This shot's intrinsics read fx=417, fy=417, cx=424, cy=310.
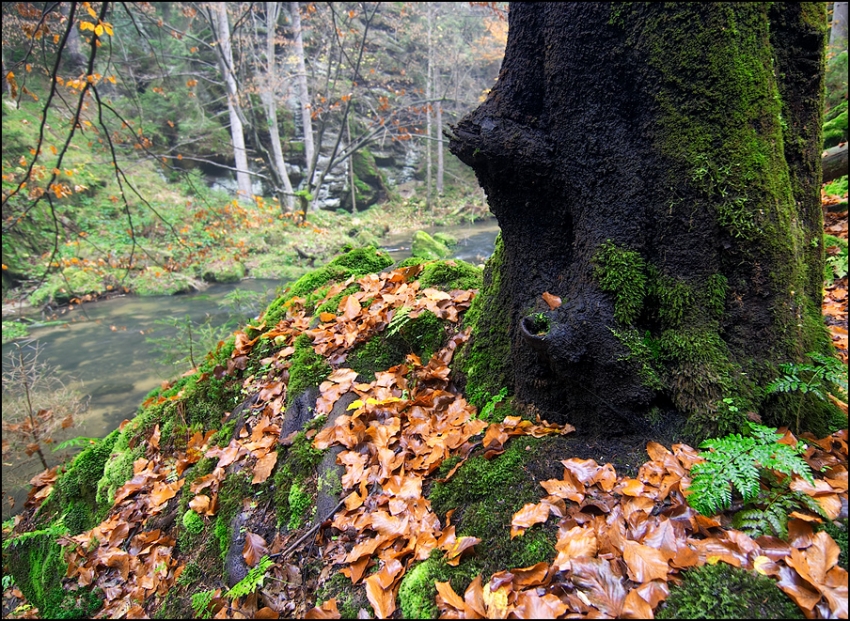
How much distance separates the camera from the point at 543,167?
1962 mm

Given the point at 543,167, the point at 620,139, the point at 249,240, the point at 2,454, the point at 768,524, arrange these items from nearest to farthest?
the point at 768,524
the point at 620,139
the point at 543,167
the point at 2,454
the point at 249,240

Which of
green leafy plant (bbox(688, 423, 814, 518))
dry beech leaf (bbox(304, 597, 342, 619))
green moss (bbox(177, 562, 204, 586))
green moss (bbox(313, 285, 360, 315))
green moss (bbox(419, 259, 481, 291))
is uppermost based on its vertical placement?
green moss (bbox(419, 259, 481, 291))

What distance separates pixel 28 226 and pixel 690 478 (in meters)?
17.9

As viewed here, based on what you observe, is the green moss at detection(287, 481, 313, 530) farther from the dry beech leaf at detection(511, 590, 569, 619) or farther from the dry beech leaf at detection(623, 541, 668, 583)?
the dry beech leaf at detection(623, 541, 668, 583)

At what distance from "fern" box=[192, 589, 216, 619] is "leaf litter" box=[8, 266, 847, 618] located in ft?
0.21

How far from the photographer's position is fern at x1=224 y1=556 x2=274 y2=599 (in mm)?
1925

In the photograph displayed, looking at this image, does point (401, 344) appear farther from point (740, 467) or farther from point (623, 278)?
point (740, 467)

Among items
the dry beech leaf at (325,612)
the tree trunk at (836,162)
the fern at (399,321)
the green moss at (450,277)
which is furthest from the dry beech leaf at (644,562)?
the tree trunk at (836,162)

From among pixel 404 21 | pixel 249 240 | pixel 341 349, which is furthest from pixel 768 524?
pixel 404 21

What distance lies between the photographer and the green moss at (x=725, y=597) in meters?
1.09

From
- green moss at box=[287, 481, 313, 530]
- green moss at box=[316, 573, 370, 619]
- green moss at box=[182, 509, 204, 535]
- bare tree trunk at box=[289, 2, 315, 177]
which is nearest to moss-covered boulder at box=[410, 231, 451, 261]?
bare tree trunk at box=[289, 2, 315, 177]

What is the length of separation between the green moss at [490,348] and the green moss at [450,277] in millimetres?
722

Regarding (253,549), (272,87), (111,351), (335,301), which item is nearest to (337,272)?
(335,301)

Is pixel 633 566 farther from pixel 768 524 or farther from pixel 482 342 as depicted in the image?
pixel 482 342
